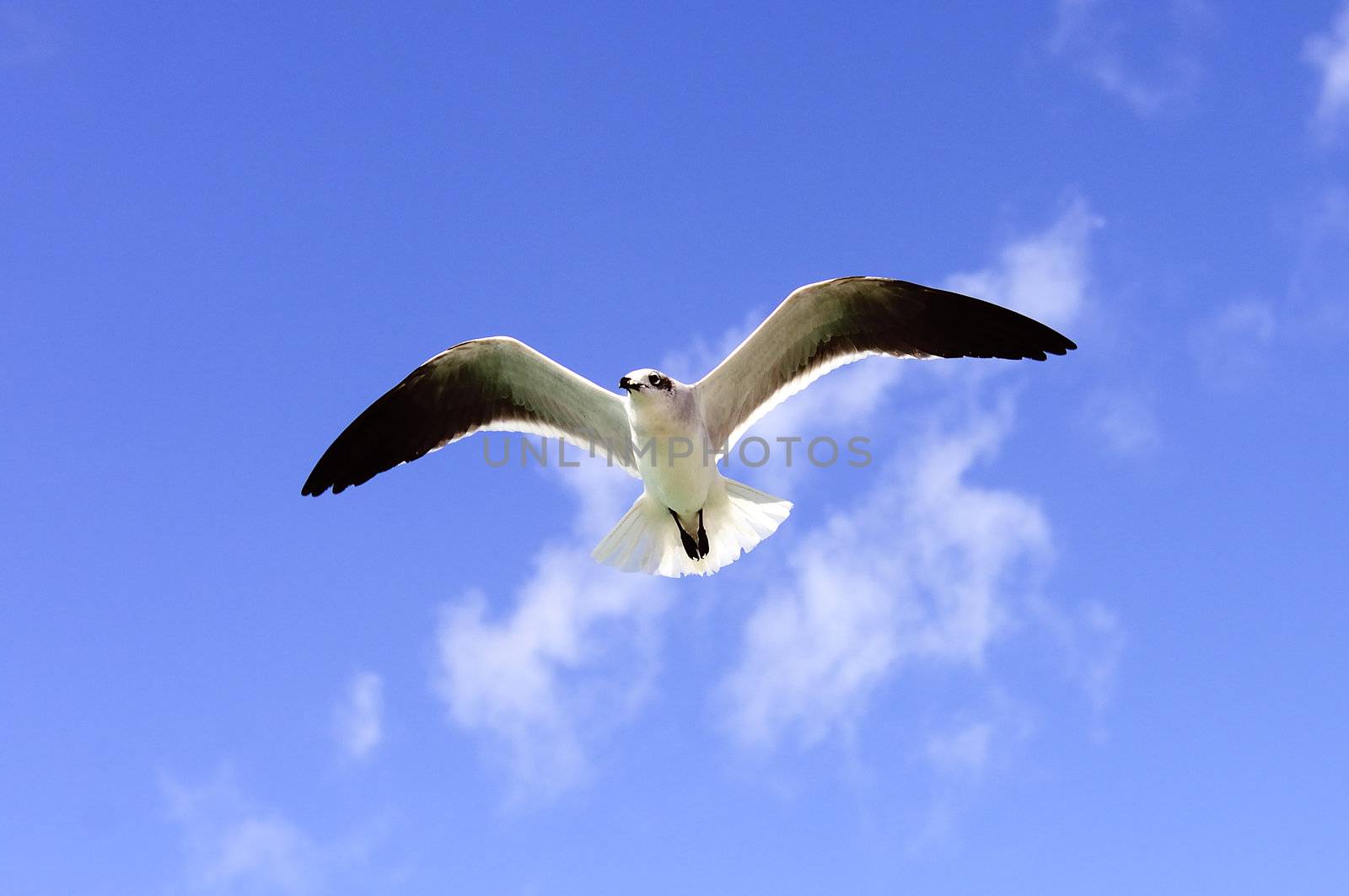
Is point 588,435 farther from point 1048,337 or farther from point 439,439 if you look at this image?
point 1048,337

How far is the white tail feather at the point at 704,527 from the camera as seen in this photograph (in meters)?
7.80

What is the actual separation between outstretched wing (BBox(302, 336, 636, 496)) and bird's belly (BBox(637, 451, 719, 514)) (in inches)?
14.2

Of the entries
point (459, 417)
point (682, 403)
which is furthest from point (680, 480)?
point (459, 417)

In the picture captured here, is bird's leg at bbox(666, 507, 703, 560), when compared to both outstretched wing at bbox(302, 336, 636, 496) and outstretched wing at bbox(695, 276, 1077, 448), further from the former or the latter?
outstretched wing at bbox(695, 276, 1077, 448)

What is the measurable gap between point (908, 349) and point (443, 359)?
302 cm

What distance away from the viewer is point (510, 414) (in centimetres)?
802

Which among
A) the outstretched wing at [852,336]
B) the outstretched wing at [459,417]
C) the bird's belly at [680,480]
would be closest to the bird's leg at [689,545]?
the bird's belly at [680,480]

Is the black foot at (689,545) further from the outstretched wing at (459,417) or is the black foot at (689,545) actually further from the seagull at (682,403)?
the outstretched wing at (459,417)

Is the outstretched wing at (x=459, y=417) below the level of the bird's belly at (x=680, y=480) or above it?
above

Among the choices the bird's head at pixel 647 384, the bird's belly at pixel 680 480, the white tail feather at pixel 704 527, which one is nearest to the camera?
the bird's head at pixel 647 384

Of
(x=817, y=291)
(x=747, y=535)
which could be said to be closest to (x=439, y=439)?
(x=747, y=535)

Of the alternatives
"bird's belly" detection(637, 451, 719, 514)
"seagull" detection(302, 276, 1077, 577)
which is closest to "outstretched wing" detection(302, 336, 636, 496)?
"seagull" detection(302, 276, 1077, 577)

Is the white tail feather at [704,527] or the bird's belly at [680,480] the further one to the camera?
the white tail feather at [704,527]

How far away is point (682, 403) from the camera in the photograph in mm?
7270
